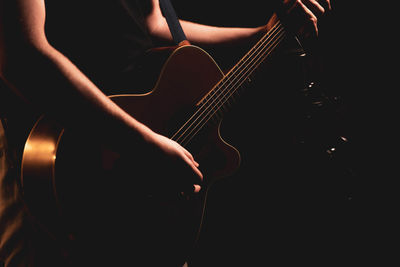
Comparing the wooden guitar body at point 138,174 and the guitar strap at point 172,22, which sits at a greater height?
the guitar strap at point 172,22

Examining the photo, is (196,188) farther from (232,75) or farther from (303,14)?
(303,14)

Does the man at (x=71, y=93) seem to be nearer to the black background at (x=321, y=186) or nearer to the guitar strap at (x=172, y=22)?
the guitar strap at (x=172, y=22)

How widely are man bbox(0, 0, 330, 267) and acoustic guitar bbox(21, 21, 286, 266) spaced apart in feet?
0.18

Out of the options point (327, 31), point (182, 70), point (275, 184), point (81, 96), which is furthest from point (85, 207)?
point (327, 31)

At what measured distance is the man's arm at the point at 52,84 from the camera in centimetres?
48

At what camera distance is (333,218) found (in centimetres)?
134

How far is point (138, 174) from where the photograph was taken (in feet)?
2.12

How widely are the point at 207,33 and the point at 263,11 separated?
39cm

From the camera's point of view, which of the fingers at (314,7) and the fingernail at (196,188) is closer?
the fingernail at (196,188)

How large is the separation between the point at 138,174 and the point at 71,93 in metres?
0.24

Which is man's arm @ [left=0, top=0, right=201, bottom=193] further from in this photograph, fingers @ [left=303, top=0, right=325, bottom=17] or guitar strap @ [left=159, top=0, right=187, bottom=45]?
fingers @ [left=303, top=0, right=325, bottom=17]

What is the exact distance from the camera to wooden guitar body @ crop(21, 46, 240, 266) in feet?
1.78

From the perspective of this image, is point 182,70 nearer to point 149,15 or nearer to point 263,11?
point 149,15

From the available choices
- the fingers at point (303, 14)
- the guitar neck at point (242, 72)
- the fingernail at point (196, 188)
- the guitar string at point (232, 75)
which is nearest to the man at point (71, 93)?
the fingernail at point (196, 188)
